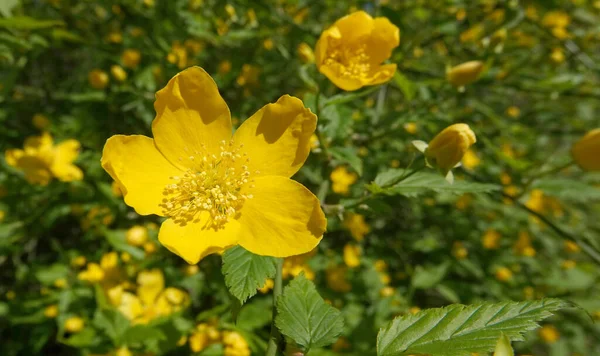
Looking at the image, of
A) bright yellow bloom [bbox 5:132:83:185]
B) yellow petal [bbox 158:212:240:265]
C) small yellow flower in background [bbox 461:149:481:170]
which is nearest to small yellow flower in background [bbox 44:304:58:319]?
bright yellow bloom [bbox 5:132:83:185]

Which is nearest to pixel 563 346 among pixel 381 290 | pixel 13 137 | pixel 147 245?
pixel 381 290

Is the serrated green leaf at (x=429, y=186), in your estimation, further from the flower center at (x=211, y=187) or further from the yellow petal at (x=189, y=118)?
the yellow petal at (x=189, y=118)

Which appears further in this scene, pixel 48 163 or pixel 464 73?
pixel 48 163

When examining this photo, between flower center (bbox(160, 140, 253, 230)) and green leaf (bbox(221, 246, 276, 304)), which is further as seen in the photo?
flower center (bbox(160, 140, 253, 230))

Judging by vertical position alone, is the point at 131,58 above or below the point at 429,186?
below

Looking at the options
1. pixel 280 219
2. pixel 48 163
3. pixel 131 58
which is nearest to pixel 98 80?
pixel 131 58

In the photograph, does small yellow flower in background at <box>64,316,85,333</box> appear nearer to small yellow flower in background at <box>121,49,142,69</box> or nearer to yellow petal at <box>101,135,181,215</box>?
yellow petal at <box>101,135,181,215</box>

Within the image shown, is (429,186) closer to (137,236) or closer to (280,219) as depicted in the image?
(280,219)
